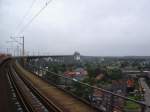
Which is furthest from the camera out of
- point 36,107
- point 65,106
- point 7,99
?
point 7,99

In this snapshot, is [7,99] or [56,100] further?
[7,99]

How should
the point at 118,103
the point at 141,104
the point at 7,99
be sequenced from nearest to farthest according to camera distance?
the point at 141,104 → the point at 118,103 → the point at 7,99

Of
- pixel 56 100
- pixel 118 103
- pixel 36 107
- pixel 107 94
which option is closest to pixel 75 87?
pixel 56 100

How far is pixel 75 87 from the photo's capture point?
14.0 metres

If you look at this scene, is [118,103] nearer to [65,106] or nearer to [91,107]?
[91,107]

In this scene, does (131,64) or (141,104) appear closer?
(141,104)

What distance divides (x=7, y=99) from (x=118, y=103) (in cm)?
982

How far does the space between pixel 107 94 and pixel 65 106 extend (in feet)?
10.8

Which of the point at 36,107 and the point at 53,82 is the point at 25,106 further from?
the point at 53,82

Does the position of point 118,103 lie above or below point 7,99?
above

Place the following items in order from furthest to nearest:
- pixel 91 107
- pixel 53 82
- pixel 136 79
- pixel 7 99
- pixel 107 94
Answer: pixel 136 79, pixel 53 82, pixel 7 99, pixel 91 107, pixel 107 94

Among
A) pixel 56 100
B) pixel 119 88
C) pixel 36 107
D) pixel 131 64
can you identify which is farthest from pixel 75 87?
pixel 131 64

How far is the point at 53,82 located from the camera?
19.9 metres

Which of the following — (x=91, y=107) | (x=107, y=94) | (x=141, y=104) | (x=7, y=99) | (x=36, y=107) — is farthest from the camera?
(x=7, y=99)
